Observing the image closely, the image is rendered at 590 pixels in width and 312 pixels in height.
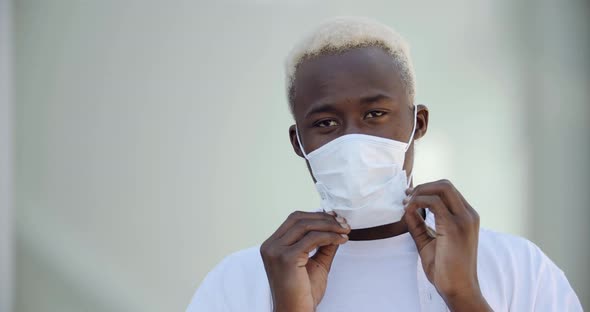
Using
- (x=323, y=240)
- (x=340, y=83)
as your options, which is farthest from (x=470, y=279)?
(x=340, y=83)

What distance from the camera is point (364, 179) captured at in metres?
1.89

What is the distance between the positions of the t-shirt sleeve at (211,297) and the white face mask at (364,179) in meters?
0.43

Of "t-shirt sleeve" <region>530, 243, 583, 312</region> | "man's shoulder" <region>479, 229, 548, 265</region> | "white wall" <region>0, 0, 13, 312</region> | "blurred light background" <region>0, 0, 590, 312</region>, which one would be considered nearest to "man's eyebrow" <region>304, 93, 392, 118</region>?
"man's shoulder" <region>479, 229, 548, 265</region>

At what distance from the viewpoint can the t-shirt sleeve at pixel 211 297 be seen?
199 cm

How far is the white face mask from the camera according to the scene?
1.88 meters

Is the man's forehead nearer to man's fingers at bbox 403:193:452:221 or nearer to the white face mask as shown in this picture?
the white face mask

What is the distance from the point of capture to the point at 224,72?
3859mm

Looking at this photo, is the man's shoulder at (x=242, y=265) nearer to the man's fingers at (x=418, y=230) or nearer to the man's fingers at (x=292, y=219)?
the man's fingers at (x=292, y=219)

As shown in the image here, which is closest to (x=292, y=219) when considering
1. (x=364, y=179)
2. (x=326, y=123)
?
(x=364, y=179)

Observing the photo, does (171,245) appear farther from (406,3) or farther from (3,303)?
(406,3)

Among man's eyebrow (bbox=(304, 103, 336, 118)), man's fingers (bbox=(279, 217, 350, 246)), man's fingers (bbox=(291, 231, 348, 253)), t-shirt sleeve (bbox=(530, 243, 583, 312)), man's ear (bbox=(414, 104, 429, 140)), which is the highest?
man's eyebrow (bbox=(304, 103, 336, 118))

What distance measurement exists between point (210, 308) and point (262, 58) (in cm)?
221

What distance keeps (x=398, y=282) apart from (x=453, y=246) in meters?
0.27

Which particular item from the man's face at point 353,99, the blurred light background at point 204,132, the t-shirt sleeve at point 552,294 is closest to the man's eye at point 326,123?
the man's face at point 353,99
